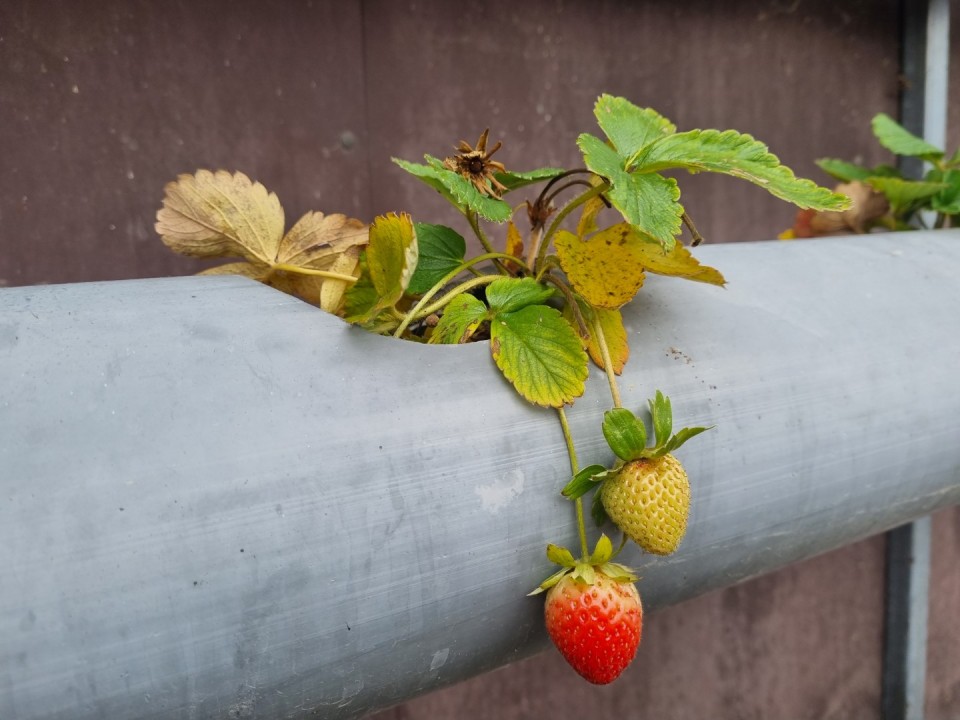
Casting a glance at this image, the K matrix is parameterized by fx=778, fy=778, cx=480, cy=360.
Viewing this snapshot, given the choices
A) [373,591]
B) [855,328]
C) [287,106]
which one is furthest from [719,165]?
[287,106]

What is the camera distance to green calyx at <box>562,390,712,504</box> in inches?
16.6

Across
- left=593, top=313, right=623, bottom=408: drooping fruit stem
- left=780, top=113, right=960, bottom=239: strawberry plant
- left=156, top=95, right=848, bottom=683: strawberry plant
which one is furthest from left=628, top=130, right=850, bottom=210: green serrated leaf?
left=780, top=113, right=960, bottom=239: strawberry plant

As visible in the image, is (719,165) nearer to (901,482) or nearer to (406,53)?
(901,482)

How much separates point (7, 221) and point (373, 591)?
19.8 inches

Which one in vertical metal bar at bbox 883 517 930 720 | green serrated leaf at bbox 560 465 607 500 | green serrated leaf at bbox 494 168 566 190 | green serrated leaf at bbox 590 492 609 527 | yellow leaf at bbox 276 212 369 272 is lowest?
vertical metal bar at bbox 883 517 930 720

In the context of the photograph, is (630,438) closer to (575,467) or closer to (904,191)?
(575,467)

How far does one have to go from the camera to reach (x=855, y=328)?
56cm

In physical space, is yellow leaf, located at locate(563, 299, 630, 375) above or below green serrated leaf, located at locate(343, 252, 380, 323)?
below

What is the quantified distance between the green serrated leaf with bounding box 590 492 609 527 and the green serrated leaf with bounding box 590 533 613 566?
0.6 inches

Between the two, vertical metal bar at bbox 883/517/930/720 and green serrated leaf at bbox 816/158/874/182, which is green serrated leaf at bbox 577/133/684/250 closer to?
green serrated leaf at bbox 816/158/874/182

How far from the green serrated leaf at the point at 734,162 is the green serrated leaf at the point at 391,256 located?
0.53ft

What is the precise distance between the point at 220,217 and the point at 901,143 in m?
0.78

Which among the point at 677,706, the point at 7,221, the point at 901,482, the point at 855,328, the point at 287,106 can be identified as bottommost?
the point at 677,706

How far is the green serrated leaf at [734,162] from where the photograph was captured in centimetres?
45
